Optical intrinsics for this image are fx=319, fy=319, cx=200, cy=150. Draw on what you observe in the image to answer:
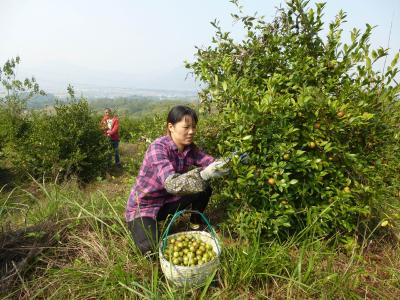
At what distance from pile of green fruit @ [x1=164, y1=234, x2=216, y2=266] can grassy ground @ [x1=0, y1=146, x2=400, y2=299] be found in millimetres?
154

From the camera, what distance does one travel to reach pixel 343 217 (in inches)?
116

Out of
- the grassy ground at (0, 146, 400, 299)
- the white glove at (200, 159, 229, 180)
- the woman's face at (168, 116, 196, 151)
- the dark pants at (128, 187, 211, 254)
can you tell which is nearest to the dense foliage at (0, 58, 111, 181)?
the grassy ground at (0, 146, 400, 299)

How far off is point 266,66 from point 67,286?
2.71 metres

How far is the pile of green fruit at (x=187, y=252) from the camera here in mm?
2406

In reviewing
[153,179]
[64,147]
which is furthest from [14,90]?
[153,179]

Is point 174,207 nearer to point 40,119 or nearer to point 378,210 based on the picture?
point 378,210

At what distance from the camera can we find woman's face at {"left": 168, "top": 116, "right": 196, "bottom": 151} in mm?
2910

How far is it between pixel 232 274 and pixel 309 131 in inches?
53.3

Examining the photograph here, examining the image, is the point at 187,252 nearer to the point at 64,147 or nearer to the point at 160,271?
the point at 160,271

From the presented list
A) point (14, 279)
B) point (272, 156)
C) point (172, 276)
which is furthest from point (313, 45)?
point (14, 279)

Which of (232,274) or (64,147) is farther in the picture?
(64,147)

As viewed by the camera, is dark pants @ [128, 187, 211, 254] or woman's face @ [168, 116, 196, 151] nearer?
dark pants @ [128, 187, 211, 254]

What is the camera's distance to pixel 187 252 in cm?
246

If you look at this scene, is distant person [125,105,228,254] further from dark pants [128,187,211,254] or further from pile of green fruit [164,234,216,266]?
pile of green fruit [164,234,216,266]
